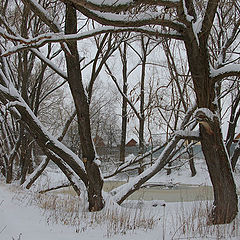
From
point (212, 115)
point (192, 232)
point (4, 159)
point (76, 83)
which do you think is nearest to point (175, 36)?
point (212, 115)

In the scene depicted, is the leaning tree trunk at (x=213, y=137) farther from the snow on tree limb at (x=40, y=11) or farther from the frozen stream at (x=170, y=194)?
the snow on tree limb at (x=40, y=11)

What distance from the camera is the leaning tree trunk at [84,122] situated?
16.9 feet

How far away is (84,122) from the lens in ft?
17.3

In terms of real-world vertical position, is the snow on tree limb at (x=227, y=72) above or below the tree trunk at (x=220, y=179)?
above

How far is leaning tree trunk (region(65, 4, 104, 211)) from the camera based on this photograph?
514 cm

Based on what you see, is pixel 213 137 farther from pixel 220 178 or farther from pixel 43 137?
pixel 43 137

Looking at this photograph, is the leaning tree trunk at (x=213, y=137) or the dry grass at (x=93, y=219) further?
the leaning tree trunk at (x=213, y=137)

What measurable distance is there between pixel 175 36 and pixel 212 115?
4.54 ft

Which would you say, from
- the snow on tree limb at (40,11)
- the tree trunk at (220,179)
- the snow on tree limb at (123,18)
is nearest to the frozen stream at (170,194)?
the tree trunk at (220,179)

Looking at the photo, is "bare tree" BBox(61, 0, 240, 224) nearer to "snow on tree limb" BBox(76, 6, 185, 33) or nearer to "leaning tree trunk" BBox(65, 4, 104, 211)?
"snow on tree limb" BBox(76, 6, 185, 33)

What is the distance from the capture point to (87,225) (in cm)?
398

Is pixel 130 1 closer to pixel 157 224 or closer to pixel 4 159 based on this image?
pixel 157 224

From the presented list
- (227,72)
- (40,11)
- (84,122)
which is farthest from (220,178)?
(40,11)

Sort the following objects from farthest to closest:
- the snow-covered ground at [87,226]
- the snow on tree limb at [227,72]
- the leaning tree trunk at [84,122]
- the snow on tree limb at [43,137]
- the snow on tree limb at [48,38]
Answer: the snow on tree limb at [43,137] → the leaning tree trunk at [84,122] → the snow on tree limb at [227,72] → the snow-covered ground at [87,226] → the snow on tree limb at [48,38]
